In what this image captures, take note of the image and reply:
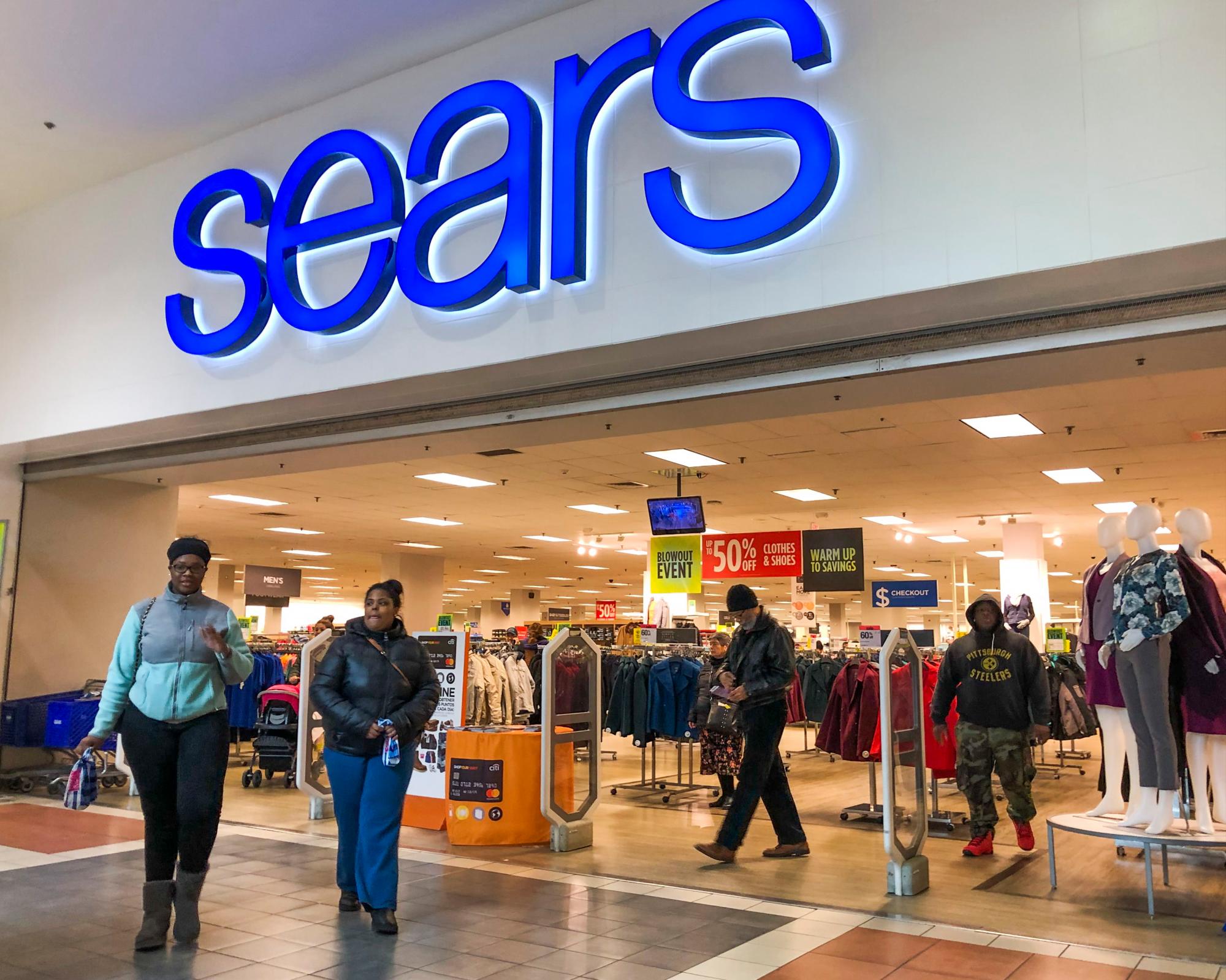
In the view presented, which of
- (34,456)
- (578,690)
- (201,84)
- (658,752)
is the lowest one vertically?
(658,752)

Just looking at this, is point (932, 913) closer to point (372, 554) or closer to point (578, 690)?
point (578, 690)

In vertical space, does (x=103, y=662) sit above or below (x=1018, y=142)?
below

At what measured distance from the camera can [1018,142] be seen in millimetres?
4605

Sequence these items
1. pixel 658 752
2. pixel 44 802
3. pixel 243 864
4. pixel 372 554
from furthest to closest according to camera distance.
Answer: pixel 372 554, pixel 658 752, pixel 44 802, pixel 243 864

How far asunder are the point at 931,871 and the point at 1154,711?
171 cm

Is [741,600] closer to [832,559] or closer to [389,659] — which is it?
[389,659]

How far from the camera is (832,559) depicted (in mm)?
13766

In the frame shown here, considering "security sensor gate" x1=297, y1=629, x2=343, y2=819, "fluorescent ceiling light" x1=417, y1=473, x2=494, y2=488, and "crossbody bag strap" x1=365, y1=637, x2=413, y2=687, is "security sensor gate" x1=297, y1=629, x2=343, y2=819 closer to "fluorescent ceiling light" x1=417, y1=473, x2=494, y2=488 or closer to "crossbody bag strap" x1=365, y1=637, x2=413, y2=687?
"crossbody bag strap" x1=365, y1=637, x2=413, y2=687

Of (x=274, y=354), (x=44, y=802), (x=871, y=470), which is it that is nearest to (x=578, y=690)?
(x=274, y=354)

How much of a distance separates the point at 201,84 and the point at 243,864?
5267 millimetres

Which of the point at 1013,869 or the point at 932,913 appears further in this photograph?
Answer: the point at 1013,869

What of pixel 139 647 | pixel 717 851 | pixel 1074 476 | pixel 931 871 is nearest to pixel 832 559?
pixel 1074 476

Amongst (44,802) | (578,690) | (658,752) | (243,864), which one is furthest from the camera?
(658,752)

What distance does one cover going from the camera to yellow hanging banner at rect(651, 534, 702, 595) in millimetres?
13148
